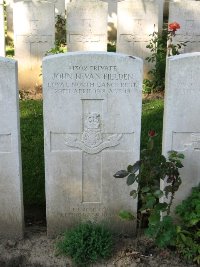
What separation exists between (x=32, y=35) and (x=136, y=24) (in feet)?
5.81

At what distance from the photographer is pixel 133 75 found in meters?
4.17

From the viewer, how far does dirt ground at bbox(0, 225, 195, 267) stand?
4230mm

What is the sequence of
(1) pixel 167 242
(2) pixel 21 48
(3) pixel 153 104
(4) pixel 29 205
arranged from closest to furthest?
(1) pixel 167 242 → (4) pixel 29 205 → (3) pixel 153 104 → (2) pixel 21 48

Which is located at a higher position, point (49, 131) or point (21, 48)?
point (21, 48)

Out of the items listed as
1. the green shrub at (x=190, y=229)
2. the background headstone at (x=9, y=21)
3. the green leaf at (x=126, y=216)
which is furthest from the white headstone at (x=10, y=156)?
the background headstone at (x=9, y=21)

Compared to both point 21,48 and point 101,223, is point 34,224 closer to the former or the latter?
point 101,223

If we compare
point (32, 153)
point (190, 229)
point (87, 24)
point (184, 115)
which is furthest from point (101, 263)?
point (87, 24)

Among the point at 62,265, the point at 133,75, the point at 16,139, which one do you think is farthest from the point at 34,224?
the point at 133,75

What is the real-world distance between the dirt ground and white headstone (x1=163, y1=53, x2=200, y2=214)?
18.9 inches

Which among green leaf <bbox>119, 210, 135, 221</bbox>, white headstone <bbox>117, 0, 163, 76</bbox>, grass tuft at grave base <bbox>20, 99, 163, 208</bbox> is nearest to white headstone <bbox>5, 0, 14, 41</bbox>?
white headstone <bbox>117, 0, 163, 76</bbox>

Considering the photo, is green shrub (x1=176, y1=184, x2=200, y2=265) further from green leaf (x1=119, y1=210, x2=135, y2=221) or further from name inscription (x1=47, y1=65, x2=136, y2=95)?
name inscription (x1=47, y1=65, x2=136, y2=95)

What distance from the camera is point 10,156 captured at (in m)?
4.30

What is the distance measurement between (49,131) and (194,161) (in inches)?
50.0

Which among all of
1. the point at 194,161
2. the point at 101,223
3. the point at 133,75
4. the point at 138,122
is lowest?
the point at 101,223
